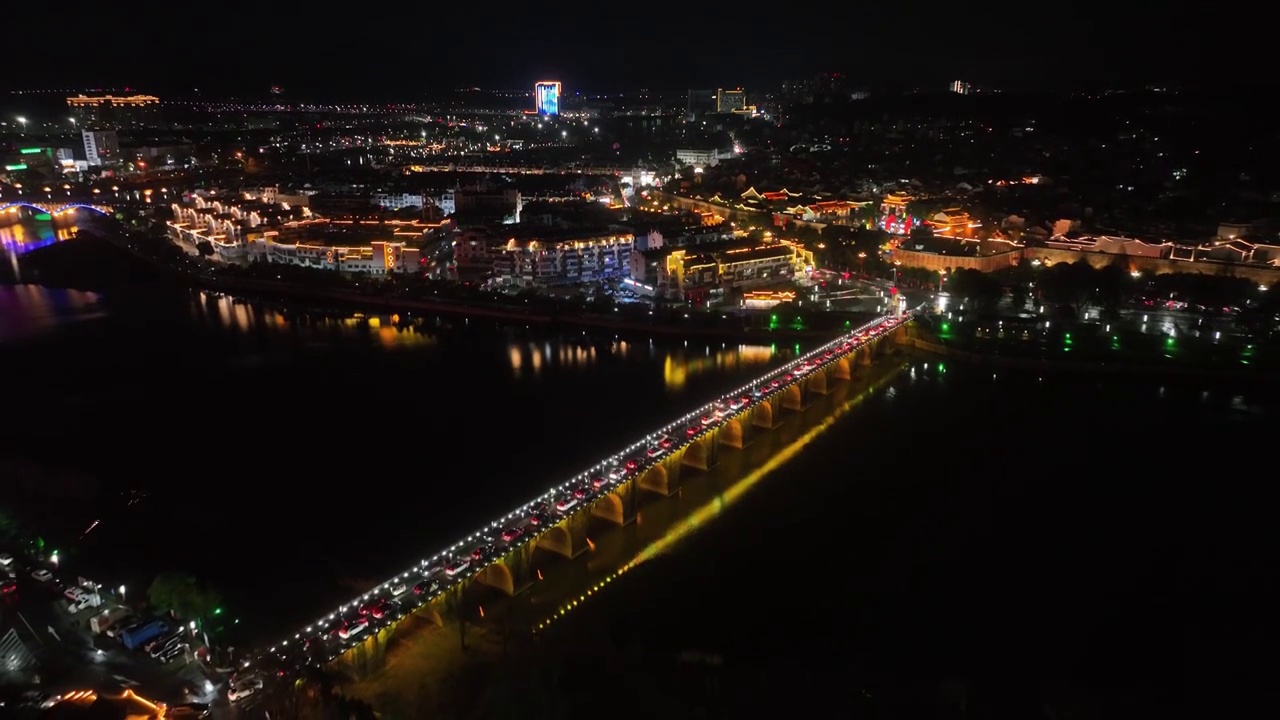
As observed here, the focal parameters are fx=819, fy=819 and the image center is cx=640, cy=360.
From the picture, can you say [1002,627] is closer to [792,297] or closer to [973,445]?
[973,445]

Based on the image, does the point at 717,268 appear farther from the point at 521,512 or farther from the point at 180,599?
the point at 180,599

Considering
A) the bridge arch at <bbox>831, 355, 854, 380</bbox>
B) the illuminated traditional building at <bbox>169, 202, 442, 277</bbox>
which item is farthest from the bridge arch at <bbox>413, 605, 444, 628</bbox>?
the illuminated traditional building at <bbox>169, 202, 442, 277</bbox>

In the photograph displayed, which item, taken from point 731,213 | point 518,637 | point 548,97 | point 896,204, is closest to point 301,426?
point 518,637

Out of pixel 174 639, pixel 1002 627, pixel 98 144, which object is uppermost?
pixel 98 144

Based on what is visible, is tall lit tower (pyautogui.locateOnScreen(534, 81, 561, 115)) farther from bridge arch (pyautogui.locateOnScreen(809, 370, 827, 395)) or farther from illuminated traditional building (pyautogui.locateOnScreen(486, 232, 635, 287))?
bridge arch (pyautogui.locateOnScreen(809, 370, 827, 395))

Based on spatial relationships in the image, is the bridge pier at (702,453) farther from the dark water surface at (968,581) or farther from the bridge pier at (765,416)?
the bridge pier at (765,416)

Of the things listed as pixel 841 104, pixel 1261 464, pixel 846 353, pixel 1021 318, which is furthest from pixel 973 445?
pixel 841 104
